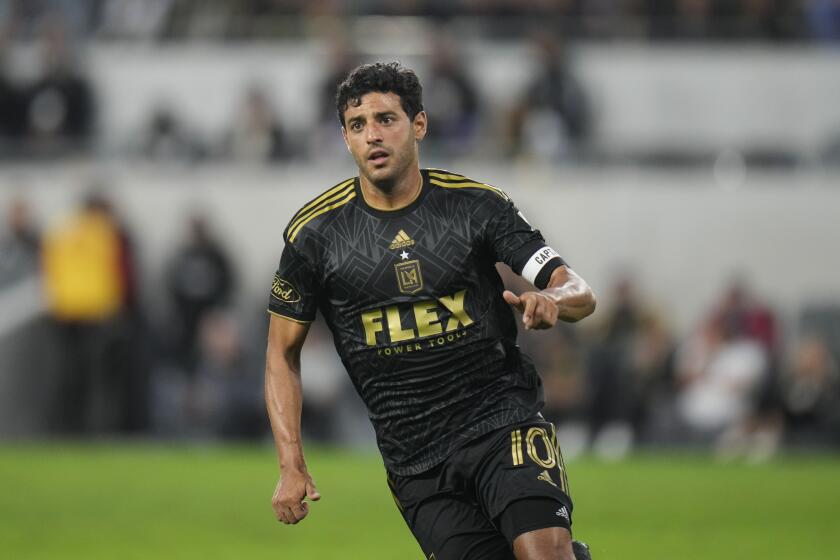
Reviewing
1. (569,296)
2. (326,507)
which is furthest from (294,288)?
(326,507)

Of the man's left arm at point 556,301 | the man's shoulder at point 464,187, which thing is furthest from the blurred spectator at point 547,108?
the man's left arm at point 556,301

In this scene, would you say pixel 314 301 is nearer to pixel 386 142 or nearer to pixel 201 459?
pixel 386 142

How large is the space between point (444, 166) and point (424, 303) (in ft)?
42.3

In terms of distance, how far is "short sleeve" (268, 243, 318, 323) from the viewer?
669 cm

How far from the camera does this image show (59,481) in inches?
572

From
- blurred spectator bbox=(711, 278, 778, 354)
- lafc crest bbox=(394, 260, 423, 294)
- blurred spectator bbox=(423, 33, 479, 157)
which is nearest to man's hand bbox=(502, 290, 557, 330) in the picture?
lafc crest bbox=(394, 260, 423, 294)

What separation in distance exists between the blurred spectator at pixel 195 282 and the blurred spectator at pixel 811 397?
20.5 ft

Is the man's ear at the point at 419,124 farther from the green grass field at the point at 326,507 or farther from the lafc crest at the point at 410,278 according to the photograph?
the green grass field at the point at 326,507

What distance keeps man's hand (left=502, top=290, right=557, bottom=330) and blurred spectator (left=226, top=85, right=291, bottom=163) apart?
1405 centimetres

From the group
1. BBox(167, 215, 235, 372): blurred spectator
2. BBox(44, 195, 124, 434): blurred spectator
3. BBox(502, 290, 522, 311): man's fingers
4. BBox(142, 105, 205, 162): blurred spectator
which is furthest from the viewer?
BBox(142, 105, 205, 162): blurred spectator

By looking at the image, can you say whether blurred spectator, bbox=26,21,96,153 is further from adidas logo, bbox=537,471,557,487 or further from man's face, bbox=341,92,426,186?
adidas logo, bbox=537,471,557,487

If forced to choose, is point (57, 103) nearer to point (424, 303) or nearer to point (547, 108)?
point (547, 108)

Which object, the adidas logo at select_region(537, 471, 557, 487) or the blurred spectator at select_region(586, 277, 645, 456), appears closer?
the adidas logo at select_region(537, 471, 557, 487)

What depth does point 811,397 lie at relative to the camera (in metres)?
17.2
